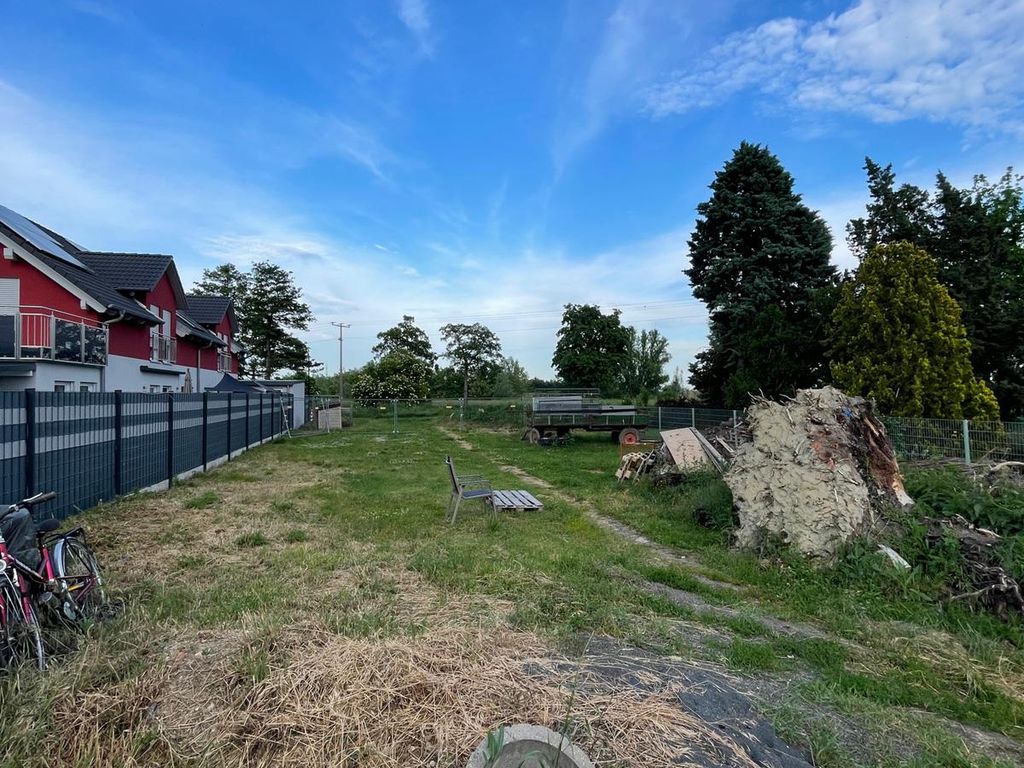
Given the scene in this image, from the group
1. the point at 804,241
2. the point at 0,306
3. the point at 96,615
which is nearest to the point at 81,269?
the point at 0,306

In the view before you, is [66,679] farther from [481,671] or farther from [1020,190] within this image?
[1020,190]

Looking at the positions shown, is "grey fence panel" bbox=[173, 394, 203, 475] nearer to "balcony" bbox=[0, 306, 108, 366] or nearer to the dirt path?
"balcony" bbox=[0, 306, 108, 366]

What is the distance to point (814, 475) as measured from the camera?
19.3 ft

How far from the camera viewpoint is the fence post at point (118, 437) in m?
8.41

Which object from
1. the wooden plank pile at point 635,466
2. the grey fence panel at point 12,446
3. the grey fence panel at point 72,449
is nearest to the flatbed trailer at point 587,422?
the wooden plank pile at point 635,466

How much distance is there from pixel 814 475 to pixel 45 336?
61.7 ft

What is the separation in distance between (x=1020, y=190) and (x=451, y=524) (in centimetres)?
2361

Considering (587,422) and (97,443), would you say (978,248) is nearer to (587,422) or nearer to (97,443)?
(587,422)

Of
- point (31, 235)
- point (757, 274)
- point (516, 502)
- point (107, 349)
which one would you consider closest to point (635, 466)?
point (516, 502)

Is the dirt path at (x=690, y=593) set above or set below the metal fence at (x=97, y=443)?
below

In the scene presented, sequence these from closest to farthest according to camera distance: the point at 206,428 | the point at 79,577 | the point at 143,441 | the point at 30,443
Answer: the point at 79,577 → the point at 30,443 → the point at 143,441 → the point at 206,428

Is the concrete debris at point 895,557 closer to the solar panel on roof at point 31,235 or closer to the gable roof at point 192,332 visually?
the solar panel on roof at point 31,235

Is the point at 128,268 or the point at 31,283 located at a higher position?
the point at 128,268

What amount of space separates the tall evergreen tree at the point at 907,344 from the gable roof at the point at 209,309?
30596 millimetres
